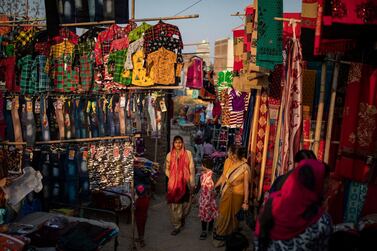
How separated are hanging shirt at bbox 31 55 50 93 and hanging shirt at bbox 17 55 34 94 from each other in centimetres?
10

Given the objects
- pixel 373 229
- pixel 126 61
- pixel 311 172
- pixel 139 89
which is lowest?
pixel 373 229

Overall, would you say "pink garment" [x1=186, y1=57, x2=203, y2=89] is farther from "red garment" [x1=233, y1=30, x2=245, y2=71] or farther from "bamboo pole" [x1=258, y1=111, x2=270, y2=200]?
"bamboo pole" [x1=258, y1=111, x2=270, y2=200]

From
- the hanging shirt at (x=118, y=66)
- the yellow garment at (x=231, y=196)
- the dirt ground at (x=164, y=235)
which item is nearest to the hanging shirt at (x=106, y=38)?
the hanging shirt at (x=118, y=66)

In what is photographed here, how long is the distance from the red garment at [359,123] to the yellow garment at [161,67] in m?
3.06

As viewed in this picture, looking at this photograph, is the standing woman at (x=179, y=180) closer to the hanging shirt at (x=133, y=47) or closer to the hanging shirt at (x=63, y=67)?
the hanging shirt at (x=133, y=47)

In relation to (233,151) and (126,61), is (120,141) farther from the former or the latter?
(233,151)

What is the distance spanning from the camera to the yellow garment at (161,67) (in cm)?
611

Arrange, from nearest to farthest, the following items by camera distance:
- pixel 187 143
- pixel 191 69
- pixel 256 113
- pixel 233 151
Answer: pixel 233 151, pixel 256 113, pixel 191 69, pixel 187 143

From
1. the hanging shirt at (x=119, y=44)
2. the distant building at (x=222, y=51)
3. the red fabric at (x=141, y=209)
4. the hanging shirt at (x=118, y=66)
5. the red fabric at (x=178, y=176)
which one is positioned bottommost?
the red fabric at (x=141, y=209)

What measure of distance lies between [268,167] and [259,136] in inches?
24.1

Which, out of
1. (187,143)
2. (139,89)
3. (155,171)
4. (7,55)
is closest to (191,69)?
(155,171)

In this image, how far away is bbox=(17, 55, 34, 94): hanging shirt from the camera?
20.1 feet

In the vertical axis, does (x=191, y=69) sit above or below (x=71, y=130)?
above

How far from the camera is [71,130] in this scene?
6102mm
